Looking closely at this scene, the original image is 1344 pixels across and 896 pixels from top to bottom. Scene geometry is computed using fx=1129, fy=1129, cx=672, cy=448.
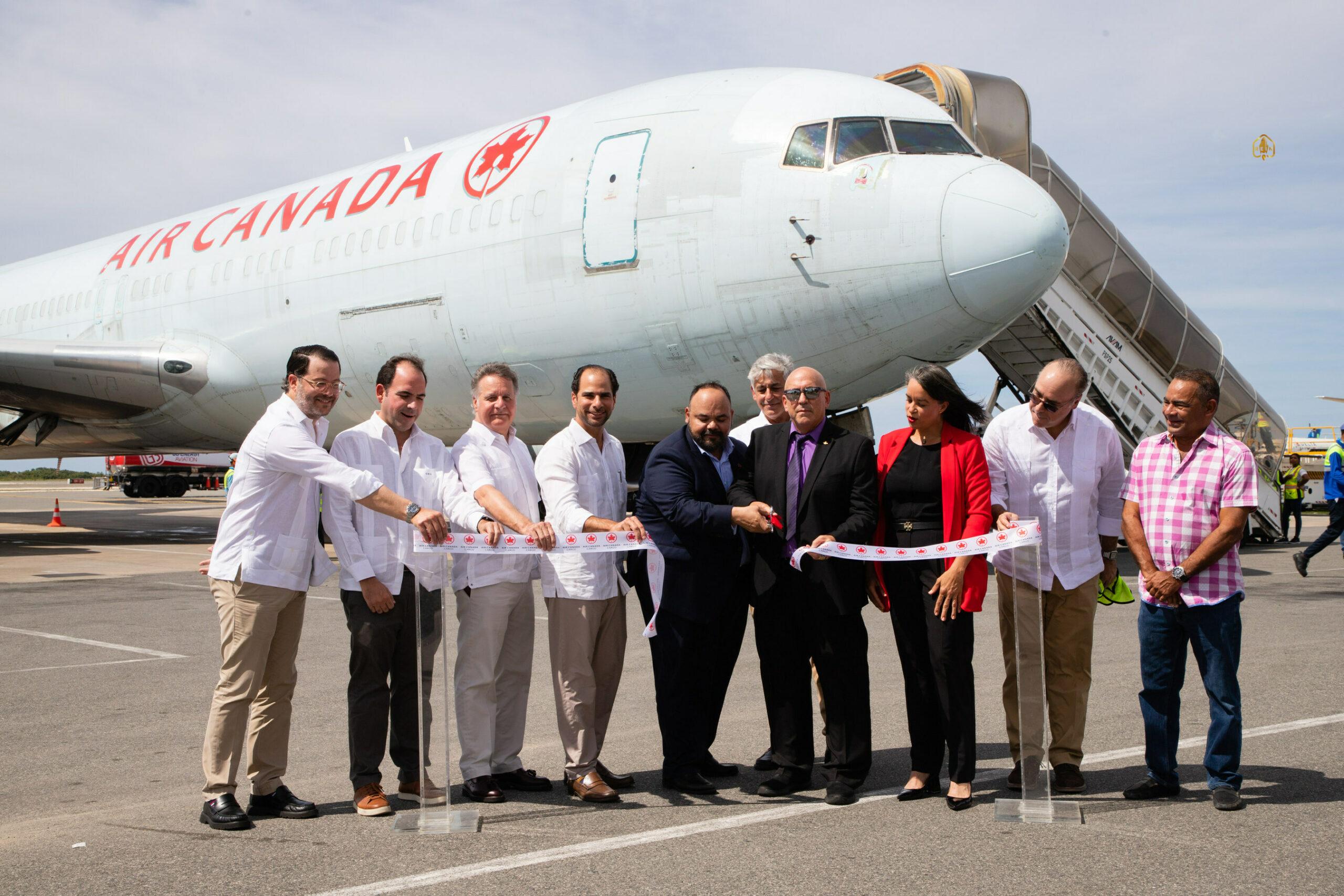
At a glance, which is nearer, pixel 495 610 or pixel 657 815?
pixel 657 815

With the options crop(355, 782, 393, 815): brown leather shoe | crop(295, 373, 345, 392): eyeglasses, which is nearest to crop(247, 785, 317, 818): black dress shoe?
crop(355, 782, 393, 815): brown leather shoe

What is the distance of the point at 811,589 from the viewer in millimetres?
4469

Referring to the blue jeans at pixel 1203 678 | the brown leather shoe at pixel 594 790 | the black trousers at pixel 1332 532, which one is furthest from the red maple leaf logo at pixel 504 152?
the black trousers at pixel 1332 532

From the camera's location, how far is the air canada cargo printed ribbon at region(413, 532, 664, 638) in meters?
4.24

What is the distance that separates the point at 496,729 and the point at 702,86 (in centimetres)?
738

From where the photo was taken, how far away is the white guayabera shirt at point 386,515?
4277 mm

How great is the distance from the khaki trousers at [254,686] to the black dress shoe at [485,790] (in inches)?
28.0

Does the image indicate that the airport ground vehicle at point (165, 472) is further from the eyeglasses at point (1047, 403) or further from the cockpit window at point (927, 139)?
the eyeglasses at point (1047, 403)

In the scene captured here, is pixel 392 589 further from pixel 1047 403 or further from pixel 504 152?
pixel 504 152

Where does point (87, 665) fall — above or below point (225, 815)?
above

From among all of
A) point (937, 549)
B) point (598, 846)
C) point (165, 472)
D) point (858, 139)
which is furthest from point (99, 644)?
point (165, 472)

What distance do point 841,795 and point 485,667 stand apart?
1.45 meters

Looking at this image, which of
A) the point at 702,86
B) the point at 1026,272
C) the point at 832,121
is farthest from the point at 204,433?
the point at 1026,272

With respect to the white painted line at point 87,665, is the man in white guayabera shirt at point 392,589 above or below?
above
